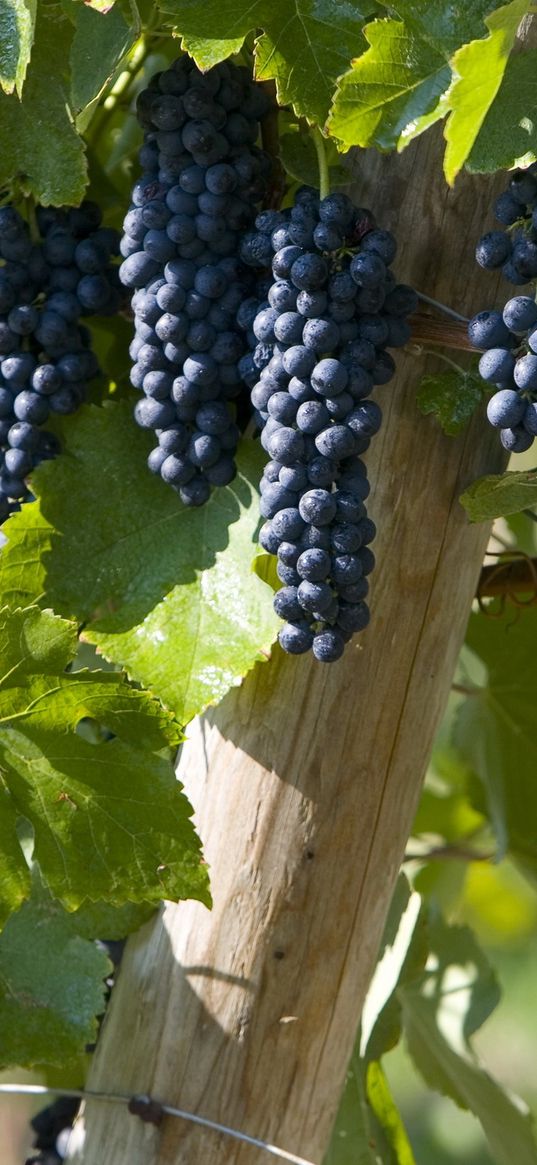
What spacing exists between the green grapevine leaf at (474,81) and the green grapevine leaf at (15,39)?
0.95 feet

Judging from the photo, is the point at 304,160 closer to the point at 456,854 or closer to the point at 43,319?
the point at 43,319

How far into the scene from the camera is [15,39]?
0.75m

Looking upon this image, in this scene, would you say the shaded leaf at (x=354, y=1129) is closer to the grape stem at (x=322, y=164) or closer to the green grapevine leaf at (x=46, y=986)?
the green grapevine leaf at (x=46, y=986)

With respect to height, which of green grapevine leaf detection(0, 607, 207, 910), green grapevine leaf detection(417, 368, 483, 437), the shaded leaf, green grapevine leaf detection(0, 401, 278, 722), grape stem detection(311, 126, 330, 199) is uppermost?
grape stem detection(311, 126, 330, 199)

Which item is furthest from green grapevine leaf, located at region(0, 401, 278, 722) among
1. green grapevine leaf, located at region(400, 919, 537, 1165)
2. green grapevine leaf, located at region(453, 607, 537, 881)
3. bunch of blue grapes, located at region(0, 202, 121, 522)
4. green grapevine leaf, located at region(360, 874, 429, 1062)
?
green grapevine leaf, located at region(400, 919, 537, 1165)

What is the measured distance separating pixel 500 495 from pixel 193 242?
0.29 metres

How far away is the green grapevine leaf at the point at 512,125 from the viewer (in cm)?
73

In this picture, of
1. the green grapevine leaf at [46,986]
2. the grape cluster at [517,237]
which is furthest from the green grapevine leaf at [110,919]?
the grape cluster at [517,237]

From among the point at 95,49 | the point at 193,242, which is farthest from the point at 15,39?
the point at 193,242

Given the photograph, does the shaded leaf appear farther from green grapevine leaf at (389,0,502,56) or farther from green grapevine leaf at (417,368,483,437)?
green grapevine leaf at (389,0,502,56)

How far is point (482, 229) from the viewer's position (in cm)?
87

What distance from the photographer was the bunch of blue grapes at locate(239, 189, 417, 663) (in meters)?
0.74

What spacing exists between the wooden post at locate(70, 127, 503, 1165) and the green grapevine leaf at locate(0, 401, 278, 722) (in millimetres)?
60

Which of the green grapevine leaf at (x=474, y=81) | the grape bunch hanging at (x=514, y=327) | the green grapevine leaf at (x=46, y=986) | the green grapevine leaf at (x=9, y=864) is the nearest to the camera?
the green grapevine leaf at (x=474, y=81)
